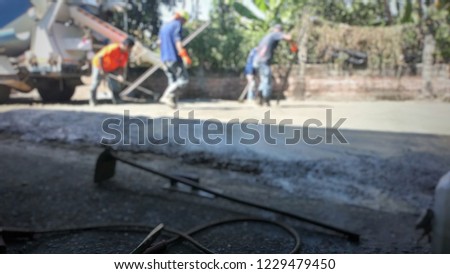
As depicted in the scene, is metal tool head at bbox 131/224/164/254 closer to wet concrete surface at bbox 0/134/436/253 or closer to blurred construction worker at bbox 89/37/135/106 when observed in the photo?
wet concrete surface at bbox 0/134/436/253

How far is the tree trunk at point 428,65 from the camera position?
2062mm

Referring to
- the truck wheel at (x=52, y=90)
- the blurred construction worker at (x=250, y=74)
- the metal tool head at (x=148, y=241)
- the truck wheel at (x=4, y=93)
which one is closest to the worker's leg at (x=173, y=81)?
the blurred construction worker at (x=250, y=74)

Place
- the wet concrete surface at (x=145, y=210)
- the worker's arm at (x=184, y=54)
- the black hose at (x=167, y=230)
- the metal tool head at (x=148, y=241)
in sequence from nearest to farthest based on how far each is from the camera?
the metal tool head at (x=148, y=241), the black hose at (x=167, y=230), the wet concrete surface at (x=145, y=210), the worker's arm at (x=184, y=54)

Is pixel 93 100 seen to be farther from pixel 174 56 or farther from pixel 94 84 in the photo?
pixel 174 56

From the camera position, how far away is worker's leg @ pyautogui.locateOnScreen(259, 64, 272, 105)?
7.22ft

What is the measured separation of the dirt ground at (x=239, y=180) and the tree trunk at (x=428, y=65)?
0.29 ft

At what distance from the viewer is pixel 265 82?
2.25m

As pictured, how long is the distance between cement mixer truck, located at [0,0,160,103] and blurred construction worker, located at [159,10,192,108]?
0.30ft

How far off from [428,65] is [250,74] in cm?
96

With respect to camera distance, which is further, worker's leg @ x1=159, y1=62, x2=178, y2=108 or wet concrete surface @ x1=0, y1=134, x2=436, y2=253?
worker's leg @ x1=159, y1=62, x2=178, y2=108

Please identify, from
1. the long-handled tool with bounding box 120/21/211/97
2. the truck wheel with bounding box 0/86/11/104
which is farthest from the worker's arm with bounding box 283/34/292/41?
Answer: the truck wheel with bounding box 0/86/11/104

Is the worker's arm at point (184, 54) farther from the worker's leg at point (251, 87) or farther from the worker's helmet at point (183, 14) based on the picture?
the worker's leg at point (251, 87)

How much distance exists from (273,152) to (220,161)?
12.6 inches

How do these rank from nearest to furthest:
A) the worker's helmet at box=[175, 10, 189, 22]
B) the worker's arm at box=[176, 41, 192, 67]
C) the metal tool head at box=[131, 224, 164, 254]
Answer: the metal tool head at box=[131, 224, 164, 254] → the worker's helmet at box=[175, 10, 189, 22] → the worker's arm at box=[176, 41, 192, 67]
